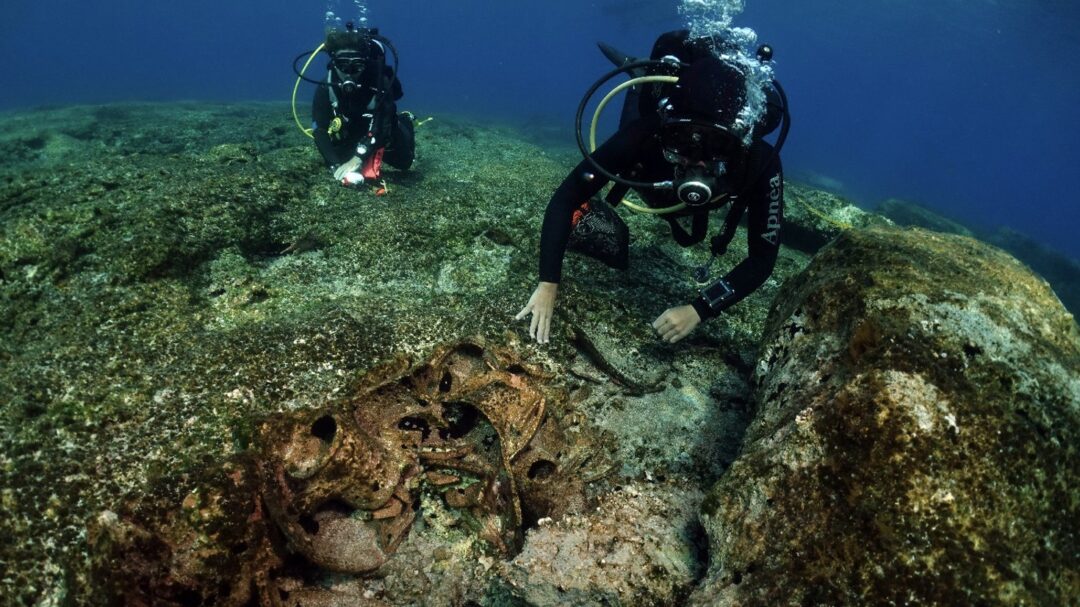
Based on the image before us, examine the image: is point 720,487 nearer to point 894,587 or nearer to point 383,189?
point 894,587

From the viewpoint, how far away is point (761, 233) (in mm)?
3857

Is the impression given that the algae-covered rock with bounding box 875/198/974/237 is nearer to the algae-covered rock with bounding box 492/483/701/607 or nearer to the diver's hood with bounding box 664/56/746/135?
the diver's hood with bounding box 664/56/746/135

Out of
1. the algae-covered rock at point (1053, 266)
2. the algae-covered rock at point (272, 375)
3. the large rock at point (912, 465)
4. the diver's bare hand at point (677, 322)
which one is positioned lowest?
the algae-covered rock at point (1053, 266)

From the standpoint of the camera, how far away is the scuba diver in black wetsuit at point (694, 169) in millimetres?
3205

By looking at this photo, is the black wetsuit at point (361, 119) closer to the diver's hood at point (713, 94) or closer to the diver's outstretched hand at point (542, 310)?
the diver's outstretched hand at point (542, 310)

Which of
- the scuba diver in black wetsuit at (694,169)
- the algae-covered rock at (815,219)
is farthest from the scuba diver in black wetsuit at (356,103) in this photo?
the algae-covered rock at (815,219)

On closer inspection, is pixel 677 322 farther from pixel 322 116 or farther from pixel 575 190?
pixel 322 116

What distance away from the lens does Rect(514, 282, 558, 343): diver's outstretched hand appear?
3.69m

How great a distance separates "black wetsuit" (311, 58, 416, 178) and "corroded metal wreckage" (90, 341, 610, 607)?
5.14 meters

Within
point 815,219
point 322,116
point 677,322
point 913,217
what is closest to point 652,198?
point 677,322

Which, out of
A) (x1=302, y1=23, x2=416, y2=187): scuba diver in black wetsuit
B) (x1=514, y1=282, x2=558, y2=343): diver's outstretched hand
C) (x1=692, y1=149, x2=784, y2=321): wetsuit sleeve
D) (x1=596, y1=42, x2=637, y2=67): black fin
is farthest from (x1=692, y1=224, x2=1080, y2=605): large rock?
(x1=302, y1=23, x2=416, y2=187): scuba diver in black wetsuit

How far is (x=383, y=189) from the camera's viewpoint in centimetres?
665

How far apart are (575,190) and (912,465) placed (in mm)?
2847

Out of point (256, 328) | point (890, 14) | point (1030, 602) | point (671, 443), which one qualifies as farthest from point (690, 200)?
point (890, 14)
